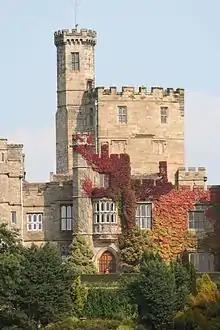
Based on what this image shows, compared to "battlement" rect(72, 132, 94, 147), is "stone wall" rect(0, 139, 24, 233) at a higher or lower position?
lower

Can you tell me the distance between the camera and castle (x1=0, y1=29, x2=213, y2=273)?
82.6 meters

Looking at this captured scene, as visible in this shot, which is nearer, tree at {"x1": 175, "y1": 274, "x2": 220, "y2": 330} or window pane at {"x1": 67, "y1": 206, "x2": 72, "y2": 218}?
tree at {"x1": 175, "y1": 274, "x2": 220, "y2": 330}

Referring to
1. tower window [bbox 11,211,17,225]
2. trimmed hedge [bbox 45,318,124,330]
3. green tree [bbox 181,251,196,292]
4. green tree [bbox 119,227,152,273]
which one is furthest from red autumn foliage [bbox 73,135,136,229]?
trimmed hedge [bbox 45,318,124,330]

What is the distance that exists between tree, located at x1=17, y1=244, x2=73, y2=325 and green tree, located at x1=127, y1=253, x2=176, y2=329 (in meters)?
3.14

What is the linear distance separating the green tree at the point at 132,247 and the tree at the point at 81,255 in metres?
1.56

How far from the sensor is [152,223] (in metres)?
82.9

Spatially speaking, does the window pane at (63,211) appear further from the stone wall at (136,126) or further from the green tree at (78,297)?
the green tree at (78,297)

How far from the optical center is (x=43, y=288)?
67.6 meters

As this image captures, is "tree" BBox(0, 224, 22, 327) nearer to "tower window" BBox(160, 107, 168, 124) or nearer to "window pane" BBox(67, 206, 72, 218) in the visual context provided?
"window pane" BBox(67, 206, 72, 218)

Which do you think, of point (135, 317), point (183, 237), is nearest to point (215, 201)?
point (183, 237)

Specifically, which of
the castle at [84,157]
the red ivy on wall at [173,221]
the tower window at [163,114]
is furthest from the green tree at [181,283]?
the tower window at [163,114]

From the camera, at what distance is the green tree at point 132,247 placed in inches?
3206

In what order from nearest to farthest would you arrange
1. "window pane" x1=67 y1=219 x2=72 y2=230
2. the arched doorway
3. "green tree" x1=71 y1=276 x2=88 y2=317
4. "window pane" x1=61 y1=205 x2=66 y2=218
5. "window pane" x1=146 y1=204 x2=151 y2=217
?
"green tree" x1=71 y1=276 x2=88 y2=317, the arched doorway, "window pane" x1=146 y1=204 x2=151 y2=217, "window pane" x1=67 y1=219 x2=72 y2=230, "window pane" x1=61 y1=205 x2=66 y2=218

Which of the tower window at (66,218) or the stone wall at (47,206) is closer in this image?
the tower window at (66,218)
